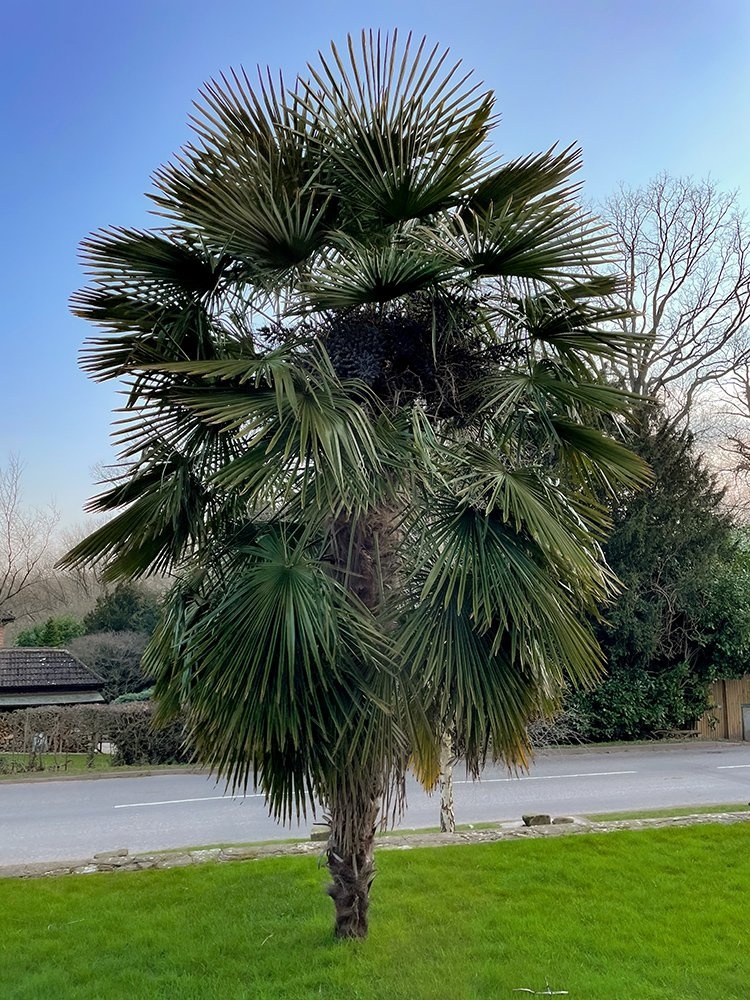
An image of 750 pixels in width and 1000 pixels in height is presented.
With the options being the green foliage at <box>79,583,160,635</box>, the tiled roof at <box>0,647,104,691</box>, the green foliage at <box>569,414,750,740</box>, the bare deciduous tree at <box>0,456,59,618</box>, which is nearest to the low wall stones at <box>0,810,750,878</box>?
the green foliage at <box>569,414,750,740</box>

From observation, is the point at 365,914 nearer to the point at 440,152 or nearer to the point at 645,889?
the point at 645,889

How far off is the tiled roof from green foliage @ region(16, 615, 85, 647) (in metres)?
3.74

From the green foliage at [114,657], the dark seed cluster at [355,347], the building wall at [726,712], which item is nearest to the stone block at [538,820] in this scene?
the dark seed cluster at [355,347]

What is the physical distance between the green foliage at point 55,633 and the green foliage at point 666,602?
51.5 feet

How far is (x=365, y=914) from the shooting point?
4.48 meters

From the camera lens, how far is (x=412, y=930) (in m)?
4.59

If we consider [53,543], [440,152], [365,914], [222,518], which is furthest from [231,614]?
[53,543]

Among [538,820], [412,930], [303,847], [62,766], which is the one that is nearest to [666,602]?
[538,820]

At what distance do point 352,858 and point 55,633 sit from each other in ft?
71.4

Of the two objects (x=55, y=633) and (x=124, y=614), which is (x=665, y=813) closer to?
(x=124, y=614)

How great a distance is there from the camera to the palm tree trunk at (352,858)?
4316mm

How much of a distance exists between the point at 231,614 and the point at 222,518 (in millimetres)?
679

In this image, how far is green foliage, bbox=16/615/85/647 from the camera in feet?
77.7

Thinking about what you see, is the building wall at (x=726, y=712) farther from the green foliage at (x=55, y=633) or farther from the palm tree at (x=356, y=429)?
the green foliage at (x=55, y=633)
